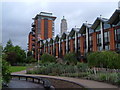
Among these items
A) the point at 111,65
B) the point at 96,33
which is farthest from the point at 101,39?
the point at 111,65

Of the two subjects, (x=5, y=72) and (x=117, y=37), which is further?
(x=117, y=37)

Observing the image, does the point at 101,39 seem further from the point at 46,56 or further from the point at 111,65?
the point at 111,65

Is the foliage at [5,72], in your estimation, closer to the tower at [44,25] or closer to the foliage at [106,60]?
the foliage at [106,60]

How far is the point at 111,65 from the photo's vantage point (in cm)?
1850

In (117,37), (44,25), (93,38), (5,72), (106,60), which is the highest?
(44,25)

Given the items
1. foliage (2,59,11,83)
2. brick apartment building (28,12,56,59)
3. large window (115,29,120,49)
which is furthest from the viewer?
brick apartment building (28,12,56,59)

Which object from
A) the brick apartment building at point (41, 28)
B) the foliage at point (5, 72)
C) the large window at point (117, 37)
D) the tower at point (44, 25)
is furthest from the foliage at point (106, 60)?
the tower at point (44, 25)

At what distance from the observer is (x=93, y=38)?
40906mm

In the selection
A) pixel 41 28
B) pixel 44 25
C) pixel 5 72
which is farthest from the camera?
pixel 44 25

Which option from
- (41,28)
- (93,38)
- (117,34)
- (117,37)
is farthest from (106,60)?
(41,28)

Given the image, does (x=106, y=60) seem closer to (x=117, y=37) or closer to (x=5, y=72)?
(x=5, y=72)

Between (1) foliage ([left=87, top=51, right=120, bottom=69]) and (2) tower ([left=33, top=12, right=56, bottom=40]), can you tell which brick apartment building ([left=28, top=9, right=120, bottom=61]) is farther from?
(2) tower ([left=33, top=12, right=56, bottom=40])

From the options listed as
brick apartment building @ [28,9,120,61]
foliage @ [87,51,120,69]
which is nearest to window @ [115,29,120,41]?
brick apartment building @ [28,9,120,61]

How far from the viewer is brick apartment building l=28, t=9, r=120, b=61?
34.7 m
